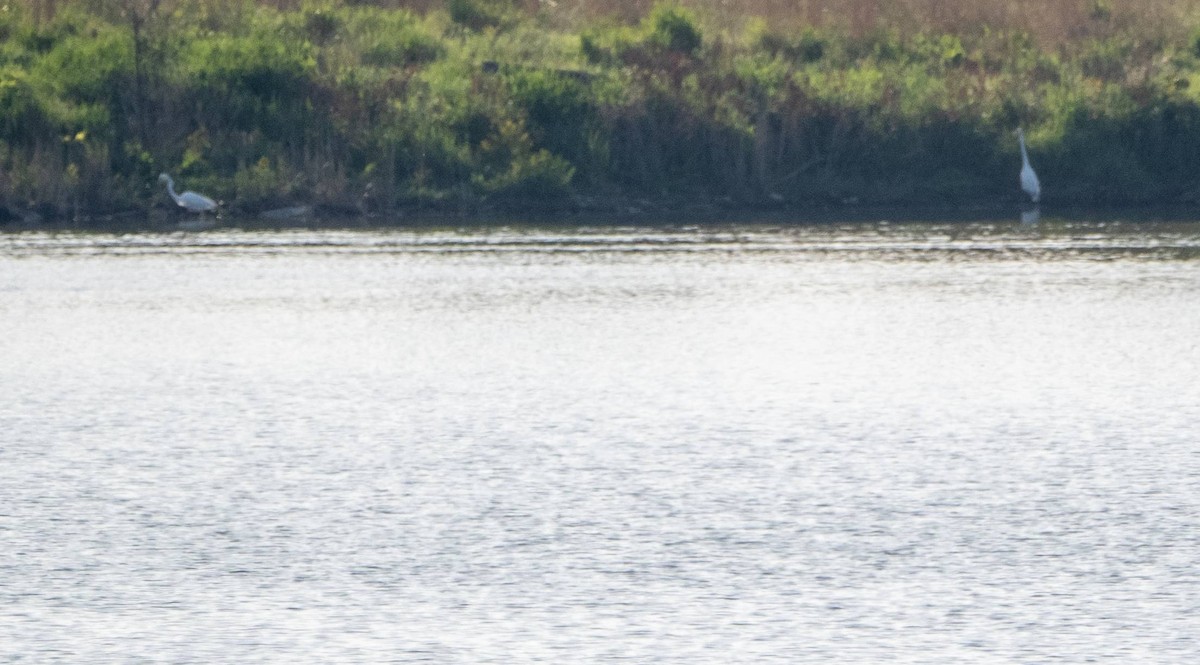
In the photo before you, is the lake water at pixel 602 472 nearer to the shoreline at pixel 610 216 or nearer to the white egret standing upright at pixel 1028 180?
the shoreline at pixel 610 216

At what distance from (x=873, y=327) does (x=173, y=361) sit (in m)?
6.30

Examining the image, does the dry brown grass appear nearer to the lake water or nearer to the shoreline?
the shoreline

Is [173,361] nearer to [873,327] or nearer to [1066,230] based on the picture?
[873,327]

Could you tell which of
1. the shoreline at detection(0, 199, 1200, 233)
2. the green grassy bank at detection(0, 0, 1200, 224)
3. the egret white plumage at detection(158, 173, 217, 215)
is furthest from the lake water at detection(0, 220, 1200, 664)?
the green grassy bank at detection(0, 0, 1200, 224)

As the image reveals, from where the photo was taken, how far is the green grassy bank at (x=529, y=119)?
3588cm

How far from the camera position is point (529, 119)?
3719 centimetres

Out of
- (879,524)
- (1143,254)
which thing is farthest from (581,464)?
(1143,254)

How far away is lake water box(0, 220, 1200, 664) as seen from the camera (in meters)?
9.66

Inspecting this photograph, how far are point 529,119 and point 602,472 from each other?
24.5 metres

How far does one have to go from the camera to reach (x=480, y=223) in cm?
3384

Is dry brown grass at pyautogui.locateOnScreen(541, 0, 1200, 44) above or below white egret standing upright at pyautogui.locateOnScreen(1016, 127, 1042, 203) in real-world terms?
above

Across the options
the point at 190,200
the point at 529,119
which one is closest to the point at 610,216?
the point at 529,119

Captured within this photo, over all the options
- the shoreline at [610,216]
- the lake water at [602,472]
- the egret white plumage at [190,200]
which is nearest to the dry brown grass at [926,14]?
the shoreline at [610,216]

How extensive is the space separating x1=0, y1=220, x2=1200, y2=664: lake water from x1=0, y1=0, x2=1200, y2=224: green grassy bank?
11.0 meters
